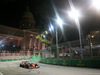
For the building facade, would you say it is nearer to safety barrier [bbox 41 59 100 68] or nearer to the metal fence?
safety barrier [bbox 41 59 100 68]

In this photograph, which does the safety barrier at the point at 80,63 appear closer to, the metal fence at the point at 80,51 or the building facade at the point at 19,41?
the metal fence at the point at 80,51

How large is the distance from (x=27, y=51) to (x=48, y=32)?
125ft

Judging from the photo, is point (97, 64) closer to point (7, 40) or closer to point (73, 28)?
point (73, 28)

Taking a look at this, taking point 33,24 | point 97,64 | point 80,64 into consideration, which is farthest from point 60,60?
point 33,24

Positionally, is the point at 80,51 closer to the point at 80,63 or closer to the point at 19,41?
the point at 80,63

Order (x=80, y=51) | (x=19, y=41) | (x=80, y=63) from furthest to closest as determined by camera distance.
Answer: (x=19, y=41) < (x=80, y=63) < (x=80, y=51)

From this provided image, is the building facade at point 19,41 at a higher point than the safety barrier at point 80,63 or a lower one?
higher

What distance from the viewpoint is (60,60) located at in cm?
2259

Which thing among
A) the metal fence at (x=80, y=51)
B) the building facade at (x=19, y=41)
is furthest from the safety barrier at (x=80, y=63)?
the building facade at (x=19, y=41)

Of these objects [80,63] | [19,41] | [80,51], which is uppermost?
[19,41]

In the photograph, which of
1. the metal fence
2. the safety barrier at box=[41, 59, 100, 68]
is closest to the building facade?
the safety barrier at box=[41, 59, 100, 68]

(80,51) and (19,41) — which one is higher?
(19,41)

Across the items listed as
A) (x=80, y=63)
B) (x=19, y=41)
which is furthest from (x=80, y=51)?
(x=19, y=41)

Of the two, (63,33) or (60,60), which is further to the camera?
(63,33)
